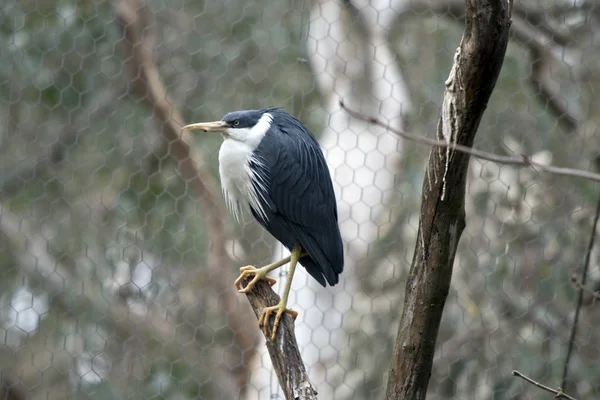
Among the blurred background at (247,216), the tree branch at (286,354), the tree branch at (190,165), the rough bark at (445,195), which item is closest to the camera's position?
the rough bark at (445,195)

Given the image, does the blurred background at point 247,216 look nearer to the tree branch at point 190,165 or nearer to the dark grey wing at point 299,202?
the tree branch at point 190,165

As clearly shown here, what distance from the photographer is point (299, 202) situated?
177 cm

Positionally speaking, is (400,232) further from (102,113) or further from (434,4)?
(102,113)

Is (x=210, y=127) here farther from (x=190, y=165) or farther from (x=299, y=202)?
(x=190, y=165)

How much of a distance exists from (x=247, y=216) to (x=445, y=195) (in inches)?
69.5

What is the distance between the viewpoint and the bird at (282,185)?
174cm

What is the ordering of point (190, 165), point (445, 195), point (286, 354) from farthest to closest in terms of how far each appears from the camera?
point (190, 165), point (286, 354), point (445, 195)

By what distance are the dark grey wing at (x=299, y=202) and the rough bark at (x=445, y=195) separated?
1.36 feet

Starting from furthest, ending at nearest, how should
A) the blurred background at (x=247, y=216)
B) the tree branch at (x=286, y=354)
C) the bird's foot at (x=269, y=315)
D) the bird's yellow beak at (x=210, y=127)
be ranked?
the blurred background at (x=247, y=216) < the bird's yellow beak at (x=210, y=127) < the bird's foot at (x=269, y=315) < the tree branch at (x=286, y=354)

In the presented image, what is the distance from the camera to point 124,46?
351cm

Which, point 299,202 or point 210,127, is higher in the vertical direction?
point 210,127

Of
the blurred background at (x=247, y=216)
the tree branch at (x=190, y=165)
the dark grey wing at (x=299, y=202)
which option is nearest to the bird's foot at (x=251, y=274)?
the dark grey wing at (x=299, y=202)

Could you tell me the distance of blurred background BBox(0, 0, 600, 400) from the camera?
10.3 ft

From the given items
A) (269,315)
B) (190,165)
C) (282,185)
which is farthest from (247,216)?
(269,315)
